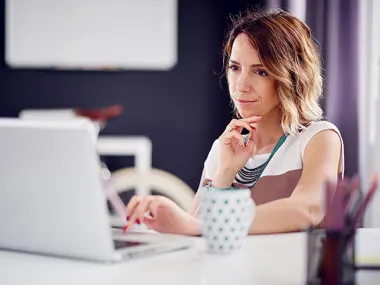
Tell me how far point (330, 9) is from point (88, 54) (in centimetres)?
166

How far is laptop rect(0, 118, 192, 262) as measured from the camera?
3.89 ft

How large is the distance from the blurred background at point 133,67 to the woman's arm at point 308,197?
2.41 meters

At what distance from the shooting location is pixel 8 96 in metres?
4.66

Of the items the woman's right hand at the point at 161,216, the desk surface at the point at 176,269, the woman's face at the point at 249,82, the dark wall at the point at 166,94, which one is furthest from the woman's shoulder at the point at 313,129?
the dark wall at the point at 166,94

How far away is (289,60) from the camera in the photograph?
2.20m

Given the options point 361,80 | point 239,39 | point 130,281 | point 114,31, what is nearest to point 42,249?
point 130,281

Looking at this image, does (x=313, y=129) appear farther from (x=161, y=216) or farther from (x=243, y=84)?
(x=161, y=216)

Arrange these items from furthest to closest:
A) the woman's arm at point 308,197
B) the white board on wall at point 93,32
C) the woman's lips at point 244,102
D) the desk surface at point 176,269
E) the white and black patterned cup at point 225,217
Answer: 1. the white board on wall at point 93,32
2. the woman's lips at point 244,102
3. the woman's arm at point 308,197
4. the white and black patterned cup at point 225,217
5. the desk surface at point 176,269

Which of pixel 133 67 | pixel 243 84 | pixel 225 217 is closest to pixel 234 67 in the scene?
pixel 243 84

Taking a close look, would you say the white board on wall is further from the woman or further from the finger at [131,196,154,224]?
the finger at [131,196,154,224]

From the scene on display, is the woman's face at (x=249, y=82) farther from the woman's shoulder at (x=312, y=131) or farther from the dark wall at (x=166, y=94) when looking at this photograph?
the dark wall at (x=166, y=94)

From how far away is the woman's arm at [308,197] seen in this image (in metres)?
→ 1.65

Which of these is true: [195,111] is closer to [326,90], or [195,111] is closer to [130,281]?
[326,90]

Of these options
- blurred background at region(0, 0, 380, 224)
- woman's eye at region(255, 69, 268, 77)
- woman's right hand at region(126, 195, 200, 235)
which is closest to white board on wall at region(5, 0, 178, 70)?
blurred background at region(0, 0, 380, 224)
